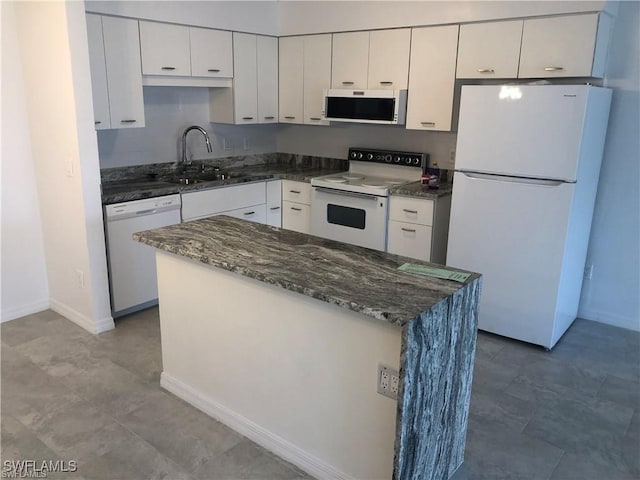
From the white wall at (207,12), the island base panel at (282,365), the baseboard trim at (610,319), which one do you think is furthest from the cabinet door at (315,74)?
the baseboard trim at (610,319)

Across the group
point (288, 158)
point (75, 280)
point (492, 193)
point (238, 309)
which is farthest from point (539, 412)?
point (288, 158)

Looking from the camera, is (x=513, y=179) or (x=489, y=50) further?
(x=489, y=50)

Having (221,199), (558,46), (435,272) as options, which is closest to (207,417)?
(435,272)

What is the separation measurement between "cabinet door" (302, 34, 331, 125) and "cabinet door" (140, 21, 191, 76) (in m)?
1.11

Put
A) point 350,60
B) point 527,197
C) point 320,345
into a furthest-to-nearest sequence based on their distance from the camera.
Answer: point 350,60
point 527,197
point 320,345

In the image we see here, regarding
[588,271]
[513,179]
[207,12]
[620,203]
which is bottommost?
[588,271]

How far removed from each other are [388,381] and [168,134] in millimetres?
3396

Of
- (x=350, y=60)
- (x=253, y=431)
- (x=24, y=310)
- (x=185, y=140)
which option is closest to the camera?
(x=253, y=431)

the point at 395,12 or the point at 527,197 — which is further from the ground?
the point at 395,12

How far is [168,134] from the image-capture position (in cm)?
457

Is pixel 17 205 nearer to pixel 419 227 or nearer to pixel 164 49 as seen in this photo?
pixel 164 49

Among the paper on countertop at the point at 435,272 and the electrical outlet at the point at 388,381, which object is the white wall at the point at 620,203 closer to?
the paper on countertop at the point at 435,272

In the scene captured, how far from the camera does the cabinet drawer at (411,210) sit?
13.0ft

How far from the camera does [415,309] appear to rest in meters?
1.80
